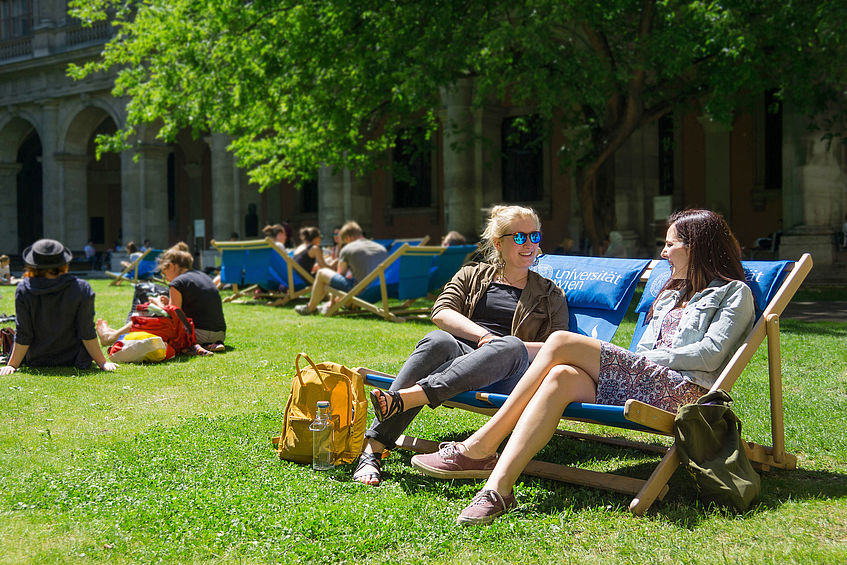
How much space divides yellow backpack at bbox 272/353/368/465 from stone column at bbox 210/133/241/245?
22.0 metres

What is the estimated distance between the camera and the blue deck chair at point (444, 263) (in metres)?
11.0

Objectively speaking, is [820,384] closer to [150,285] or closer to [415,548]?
[415,548]

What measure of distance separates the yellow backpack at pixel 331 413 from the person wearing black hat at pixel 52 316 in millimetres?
3043

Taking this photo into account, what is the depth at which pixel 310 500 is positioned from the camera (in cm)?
351

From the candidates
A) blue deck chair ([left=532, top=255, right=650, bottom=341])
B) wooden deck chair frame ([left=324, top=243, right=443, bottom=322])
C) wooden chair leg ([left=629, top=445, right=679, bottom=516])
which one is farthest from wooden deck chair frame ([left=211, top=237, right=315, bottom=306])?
wooden chair leg ([left=629, top=445, right=679, bottom=516])

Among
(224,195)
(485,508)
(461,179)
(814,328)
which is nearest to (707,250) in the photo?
(485,508)

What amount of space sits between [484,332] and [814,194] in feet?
42.8

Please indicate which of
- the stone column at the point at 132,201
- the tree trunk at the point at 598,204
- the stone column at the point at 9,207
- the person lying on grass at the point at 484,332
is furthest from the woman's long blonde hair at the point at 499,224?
the stone column at the point at 9,207

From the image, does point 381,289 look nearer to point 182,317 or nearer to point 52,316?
point 182,317

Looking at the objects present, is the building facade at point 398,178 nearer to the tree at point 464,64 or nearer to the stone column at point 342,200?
the stone column at point 342,200

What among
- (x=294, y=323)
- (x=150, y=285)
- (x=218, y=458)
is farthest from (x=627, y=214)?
(x=218, y=458)

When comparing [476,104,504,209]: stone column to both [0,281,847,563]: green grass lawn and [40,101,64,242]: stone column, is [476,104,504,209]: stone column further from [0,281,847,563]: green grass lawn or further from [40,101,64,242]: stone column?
[40,101,64,242]: stone column

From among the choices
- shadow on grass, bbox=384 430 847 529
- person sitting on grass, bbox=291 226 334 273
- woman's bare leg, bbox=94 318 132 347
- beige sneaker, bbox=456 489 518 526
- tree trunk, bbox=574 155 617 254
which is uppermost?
tree trunk, bbox=574 155 617 254

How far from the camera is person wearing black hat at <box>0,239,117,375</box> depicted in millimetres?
6395
